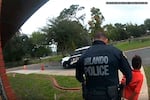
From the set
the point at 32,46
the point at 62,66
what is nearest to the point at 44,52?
the point at 32,46

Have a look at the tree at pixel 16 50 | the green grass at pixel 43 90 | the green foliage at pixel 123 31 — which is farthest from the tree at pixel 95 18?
the green grass at pixel 43 90

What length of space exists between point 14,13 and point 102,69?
7.22 metres

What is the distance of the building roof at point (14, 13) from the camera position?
1106 cm

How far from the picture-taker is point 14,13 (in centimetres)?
1177

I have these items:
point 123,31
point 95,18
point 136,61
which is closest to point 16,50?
point 95,18

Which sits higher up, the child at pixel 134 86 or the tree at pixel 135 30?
the tree at pixel 135 30

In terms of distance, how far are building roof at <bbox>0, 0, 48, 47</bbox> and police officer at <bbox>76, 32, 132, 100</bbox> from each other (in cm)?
571

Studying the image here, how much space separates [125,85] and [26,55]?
105 feet

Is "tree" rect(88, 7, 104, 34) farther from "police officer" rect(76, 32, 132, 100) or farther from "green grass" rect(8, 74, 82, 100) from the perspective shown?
"police officer" rect(76, 32, 132, 100)

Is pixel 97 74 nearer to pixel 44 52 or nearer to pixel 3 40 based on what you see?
pixel 3 40

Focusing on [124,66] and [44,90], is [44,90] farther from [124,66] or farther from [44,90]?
[124,66]

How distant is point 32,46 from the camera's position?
128 ft

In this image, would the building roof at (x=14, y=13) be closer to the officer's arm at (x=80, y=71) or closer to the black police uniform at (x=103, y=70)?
the officer's arm at (x=80, y=71)

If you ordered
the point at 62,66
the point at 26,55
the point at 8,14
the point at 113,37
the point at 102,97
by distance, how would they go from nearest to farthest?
the point at 102,97 < the point at 8,14 < the point at 62,66 < the point at 113,37 < the point at 26,55
